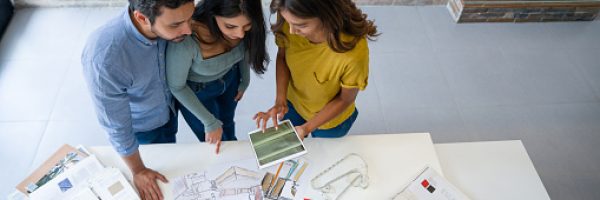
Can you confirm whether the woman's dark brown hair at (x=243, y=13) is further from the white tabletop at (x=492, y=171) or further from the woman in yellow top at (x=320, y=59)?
the white tabletop at (x=492, y=171)

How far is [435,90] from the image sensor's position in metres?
2.79

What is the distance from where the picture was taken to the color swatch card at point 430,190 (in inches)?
55.7

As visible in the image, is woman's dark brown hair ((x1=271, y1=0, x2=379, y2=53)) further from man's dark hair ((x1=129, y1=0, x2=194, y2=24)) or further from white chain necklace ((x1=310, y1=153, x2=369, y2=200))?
white chain necklace ((x1=310, y1=153, x2=369, y2=200))

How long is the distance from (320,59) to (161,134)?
779 mm

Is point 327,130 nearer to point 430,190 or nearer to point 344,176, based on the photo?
point 344,176

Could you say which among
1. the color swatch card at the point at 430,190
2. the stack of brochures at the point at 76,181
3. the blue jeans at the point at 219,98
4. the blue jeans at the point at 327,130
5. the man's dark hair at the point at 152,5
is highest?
the man's dark hair at the point at 152,5

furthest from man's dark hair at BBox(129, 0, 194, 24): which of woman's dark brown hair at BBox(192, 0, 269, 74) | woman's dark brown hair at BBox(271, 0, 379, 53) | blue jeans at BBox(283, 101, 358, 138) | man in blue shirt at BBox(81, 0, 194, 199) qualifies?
blue jeans at BBox(283, 101, 358, 138)

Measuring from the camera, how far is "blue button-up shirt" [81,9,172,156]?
1.05 meters

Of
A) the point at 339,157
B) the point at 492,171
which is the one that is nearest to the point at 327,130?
the point at 339,157

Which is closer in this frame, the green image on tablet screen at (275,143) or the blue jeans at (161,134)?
the green image on tablet screen at (275,143)

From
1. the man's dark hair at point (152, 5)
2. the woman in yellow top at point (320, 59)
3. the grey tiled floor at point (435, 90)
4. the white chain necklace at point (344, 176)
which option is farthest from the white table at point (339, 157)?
the grey tiled floor at point (435, 90)

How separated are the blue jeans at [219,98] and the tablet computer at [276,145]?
0.78 ft

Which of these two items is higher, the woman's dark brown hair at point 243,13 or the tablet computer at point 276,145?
the woman's dark brown hair at point 243,13

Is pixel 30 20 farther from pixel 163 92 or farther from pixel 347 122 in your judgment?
pixel 347 122
